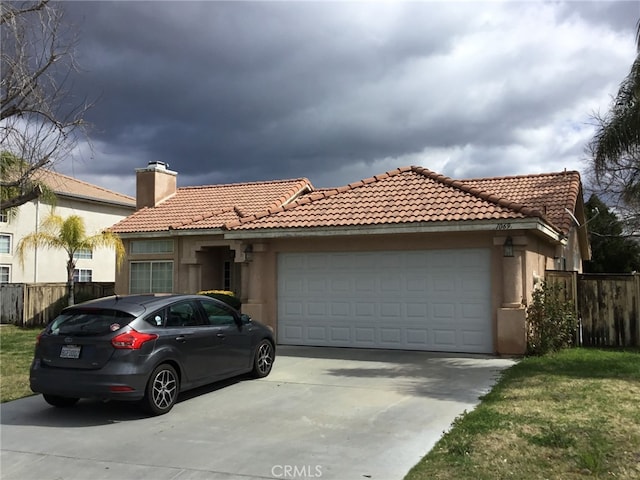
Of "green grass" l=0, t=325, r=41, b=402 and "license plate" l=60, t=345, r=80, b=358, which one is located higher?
"license plate" l=60, t=345, r=80, b=358

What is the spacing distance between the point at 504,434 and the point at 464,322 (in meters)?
6.55

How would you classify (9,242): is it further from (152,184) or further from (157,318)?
(157,318)

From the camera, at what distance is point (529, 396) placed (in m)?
8.15

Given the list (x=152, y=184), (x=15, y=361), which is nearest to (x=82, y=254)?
(x=152, y=184)

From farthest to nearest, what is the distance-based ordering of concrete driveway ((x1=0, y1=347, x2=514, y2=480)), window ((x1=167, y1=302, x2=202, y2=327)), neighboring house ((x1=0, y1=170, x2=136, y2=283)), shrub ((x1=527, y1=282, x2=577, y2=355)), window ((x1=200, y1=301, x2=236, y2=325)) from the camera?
neighboring house ((x1=0, y1=170, x2=136, y2=283))
shrub ((x1=527, y1=282, x2=577, y2=355))
window ((x1=200, y1=301, x2=236, y2=325))
window ((x1=167, y1=302, x2=202, y2=327))
concrete driveway ((x1=0, y1=347, x2=514, y2=480))

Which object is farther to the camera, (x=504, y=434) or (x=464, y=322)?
(x=464, y=322)

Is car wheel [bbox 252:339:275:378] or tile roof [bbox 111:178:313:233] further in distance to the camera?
tile roof [bbox 111:178:313:233]

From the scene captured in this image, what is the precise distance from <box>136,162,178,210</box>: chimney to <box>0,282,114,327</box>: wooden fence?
3.62 m

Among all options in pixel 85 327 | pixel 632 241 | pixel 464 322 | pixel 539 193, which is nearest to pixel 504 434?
pixel 85 327

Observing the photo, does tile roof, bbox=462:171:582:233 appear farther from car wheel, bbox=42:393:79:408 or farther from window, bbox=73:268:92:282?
window, bbox=73:268:92:282

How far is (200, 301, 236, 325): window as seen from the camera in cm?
898

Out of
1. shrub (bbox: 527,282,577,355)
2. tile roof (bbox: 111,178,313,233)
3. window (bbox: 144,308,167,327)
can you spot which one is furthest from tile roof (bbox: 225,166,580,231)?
window (bbox: 144,308,167,327)

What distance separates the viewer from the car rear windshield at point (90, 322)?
749 cm

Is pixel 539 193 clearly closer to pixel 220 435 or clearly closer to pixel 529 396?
pixel 529 396
